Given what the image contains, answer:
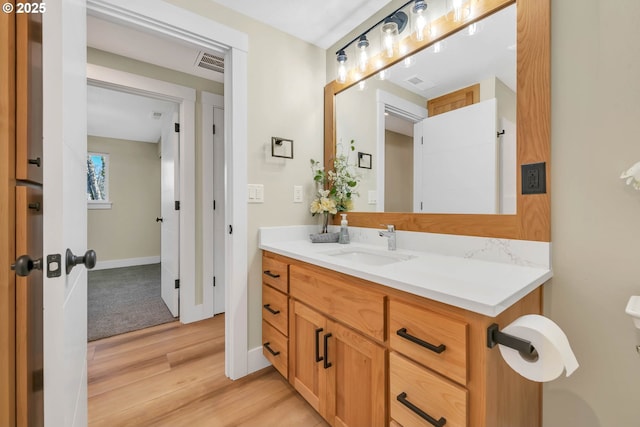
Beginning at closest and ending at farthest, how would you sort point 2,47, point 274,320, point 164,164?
point 2,47, point 274,320, point 164,164

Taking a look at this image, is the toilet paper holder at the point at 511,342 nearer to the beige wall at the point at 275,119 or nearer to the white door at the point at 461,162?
the white door at the point at 461,162

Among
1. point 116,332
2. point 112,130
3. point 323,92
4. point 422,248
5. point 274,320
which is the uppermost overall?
point 112,130

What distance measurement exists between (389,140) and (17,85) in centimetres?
160

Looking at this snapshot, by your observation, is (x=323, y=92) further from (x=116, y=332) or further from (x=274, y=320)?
(x=116, y=332)

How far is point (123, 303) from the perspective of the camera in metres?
3.03

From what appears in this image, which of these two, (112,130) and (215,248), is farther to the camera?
(112,130)

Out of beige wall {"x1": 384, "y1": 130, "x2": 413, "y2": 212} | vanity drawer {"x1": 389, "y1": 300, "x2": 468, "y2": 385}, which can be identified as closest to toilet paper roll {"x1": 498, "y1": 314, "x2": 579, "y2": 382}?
vanity drawer {"x1": 389, "y1": 300, "x2": 468, "y2": 385}

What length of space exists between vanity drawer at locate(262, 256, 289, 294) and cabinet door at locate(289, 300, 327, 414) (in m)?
0.14

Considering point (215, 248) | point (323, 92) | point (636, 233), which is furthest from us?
point (215, 248)

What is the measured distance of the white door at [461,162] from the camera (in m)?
1.22

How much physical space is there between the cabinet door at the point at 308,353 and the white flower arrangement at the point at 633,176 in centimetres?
118

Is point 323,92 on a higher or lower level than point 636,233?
higher

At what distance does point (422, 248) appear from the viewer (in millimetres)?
1461

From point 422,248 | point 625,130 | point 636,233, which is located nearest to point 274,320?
point 422,248
